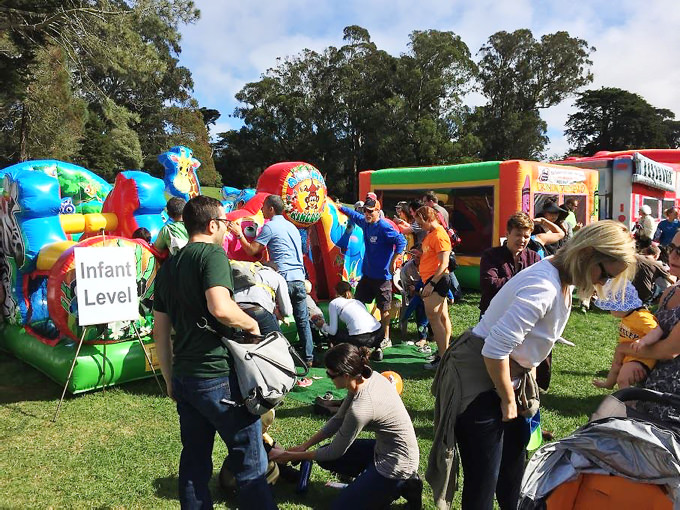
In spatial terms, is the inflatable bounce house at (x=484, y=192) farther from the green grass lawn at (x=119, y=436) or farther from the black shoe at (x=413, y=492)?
the black shoe at (x=413, y=492)

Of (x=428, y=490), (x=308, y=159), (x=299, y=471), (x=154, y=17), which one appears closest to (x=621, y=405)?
(x=428, y=490)

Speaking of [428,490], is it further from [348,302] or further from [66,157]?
[66,157]

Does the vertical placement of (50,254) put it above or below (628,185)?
below

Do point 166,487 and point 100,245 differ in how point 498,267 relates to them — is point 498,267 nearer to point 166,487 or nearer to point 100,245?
point 166,487

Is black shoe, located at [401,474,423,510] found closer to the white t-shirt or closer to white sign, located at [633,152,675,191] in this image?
the white t-shirt

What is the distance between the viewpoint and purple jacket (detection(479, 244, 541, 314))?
3496 mm

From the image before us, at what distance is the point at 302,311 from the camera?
4.97 metres

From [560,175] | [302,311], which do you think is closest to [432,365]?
[302,311]

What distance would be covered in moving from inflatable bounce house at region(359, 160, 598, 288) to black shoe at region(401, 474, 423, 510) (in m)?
6.63

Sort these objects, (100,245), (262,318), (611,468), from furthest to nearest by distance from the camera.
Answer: (100,245) < (262,318) < (611,468)

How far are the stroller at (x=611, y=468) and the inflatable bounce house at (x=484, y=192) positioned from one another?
750cm

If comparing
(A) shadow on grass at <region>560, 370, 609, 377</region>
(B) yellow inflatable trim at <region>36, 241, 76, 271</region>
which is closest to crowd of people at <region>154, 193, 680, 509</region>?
A: (A) shadow on grass at <region>560, 370, 609, 377</region>

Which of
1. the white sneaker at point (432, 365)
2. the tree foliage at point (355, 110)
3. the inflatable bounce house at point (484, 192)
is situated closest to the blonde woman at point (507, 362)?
the white sneaker at point (432, 365)

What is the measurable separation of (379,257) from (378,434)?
3166mm
